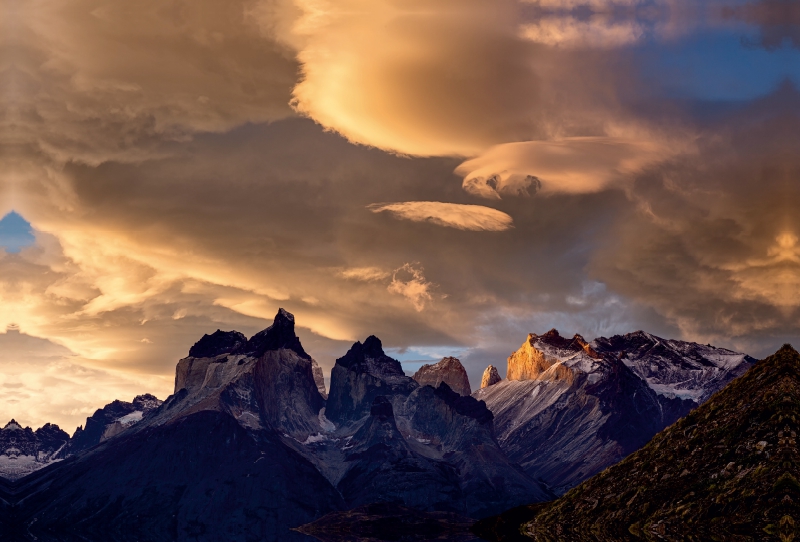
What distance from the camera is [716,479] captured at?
96.3m

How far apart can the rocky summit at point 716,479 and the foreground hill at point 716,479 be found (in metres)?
0.11

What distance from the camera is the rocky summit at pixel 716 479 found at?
87688 mm

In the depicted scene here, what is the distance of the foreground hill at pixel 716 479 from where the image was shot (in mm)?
87750

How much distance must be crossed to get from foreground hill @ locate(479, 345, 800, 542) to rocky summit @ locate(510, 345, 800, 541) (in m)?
0.11

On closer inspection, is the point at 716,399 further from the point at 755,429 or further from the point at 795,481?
the point at 795,481

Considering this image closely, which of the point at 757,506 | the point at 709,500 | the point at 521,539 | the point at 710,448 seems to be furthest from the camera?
the point at 521,539

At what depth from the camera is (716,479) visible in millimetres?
96312

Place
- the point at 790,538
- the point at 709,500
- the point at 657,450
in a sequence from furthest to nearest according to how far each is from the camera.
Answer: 1. the point at 657,450
2. the point at 709,500
3. the point at 790,538

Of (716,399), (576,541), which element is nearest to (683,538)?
(576,541)

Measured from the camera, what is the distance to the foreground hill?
288ft

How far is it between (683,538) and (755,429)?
Answer: 1696 centimetres

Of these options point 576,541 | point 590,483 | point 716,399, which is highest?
point 716,399

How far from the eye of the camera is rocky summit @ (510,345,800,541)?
288ft

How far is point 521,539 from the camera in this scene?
428 ft
